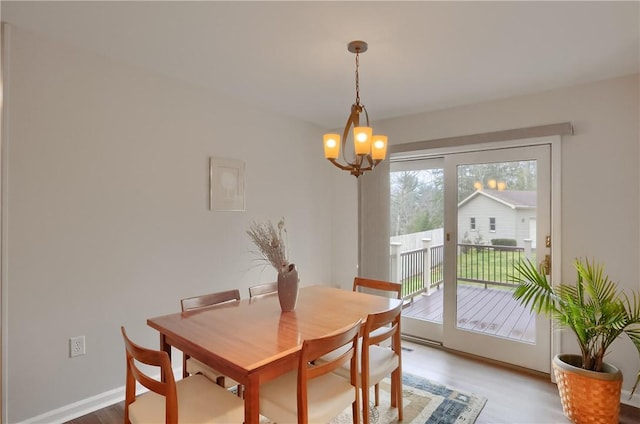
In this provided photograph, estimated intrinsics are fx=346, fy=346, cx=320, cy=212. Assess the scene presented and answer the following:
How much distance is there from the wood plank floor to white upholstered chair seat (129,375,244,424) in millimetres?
965

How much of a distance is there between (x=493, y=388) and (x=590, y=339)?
80cm

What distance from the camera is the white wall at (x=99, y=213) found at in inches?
80.6

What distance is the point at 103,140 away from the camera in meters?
2.38

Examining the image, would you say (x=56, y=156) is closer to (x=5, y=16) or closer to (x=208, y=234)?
(x=5, y=16)

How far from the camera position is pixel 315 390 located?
1.74 m

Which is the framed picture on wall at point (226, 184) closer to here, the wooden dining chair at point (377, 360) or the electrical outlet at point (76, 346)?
the electrical outlet at point (76, 346)

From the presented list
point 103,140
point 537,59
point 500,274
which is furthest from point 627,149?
point 103,140

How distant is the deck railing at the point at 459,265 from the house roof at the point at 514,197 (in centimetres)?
33

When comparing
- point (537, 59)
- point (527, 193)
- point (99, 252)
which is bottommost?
point (99, 252)

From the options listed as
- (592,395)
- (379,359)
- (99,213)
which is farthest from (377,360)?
(99,213)

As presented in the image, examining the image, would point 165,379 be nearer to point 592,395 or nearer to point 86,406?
point 86,406

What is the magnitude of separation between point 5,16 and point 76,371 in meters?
2.13

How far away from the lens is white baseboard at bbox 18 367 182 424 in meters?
2.12

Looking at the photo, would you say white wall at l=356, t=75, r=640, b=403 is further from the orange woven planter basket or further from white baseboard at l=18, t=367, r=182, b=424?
white baseboard at l=18, t=367, r=182, b=424
